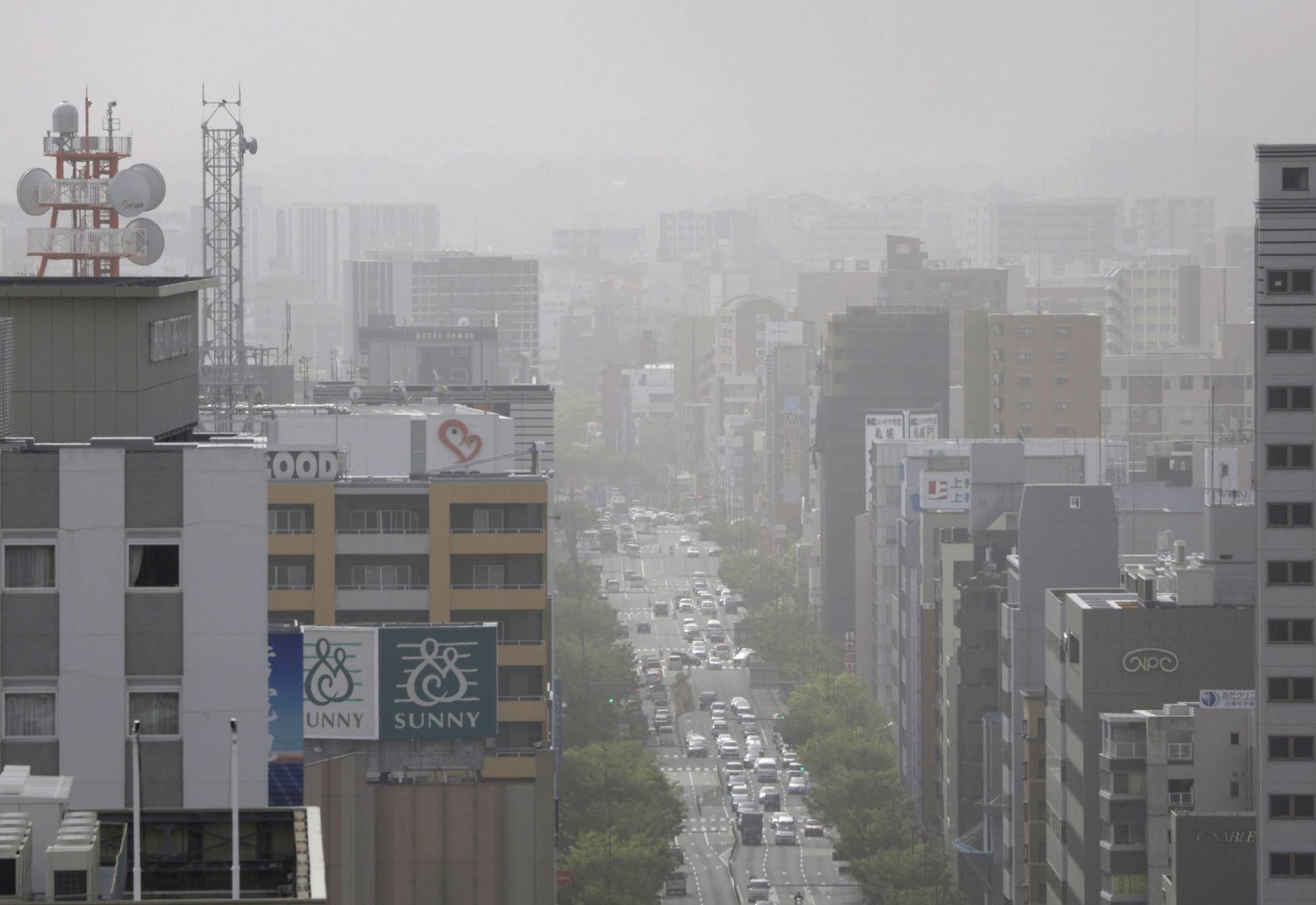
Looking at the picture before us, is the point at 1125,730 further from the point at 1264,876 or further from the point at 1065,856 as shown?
the point at 1264,876

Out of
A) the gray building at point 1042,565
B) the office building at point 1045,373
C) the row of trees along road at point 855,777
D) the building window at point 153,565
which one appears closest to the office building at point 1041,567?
the gray building at point 1042,565

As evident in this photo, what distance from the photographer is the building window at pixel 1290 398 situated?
93.0ft

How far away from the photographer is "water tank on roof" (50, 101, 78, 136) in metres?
36.4

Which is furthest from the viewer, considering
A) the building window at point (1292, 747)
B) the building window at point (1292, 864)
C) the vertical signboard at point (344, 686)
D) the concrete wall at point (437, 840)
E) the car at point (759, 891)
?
the car at point (759, 891)

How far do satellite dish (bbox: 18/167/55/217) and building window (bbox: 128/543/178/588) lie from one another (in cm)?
2059

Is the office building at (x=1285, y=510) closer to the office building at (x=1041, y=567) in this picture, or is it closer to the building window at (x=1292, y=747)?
the building window at (x=1292, y=747)

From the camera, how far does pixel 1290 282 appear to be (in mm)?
28188

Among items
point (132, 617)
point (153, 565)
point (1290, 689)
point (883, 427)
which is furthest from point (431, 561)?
point (883, 427)

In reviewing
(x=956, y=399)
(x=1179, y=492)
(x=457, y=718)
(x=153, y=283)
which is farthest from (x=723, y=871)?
(x=956, y=399)

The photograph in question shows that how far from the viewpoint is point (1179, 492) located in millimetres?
61750

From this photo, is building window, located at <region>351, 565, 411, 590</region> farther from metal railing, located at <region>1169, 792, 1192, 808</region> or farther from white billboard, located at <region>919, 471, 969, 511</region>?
white billboard, located at <region>919, 471, 969, 511</region>

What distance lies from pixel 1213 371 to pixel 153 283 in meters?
98.9

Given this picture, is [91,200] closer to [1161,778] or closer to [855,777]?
[1161,778]

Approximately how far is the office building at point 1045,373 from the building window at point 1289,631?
71157 millimetres
